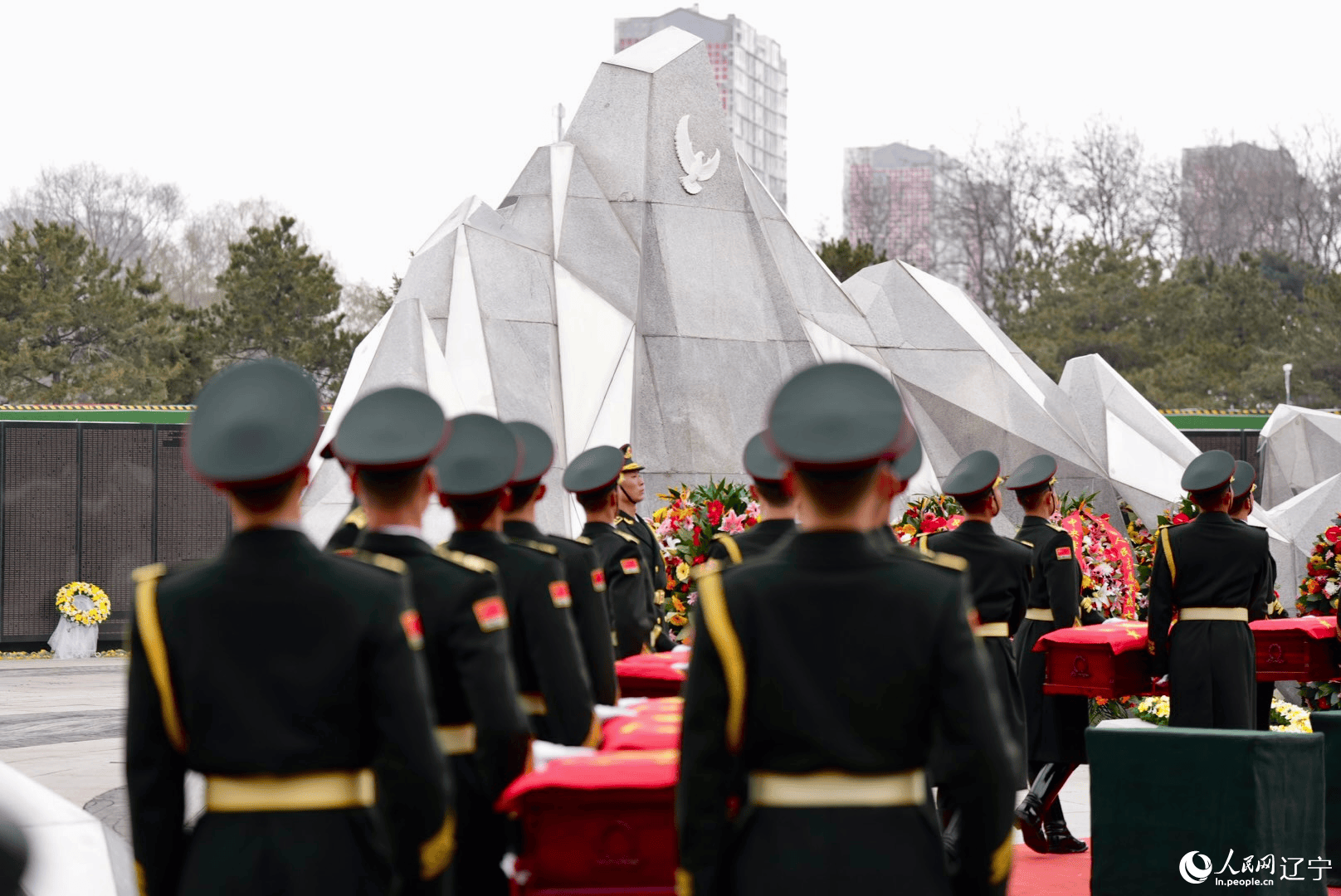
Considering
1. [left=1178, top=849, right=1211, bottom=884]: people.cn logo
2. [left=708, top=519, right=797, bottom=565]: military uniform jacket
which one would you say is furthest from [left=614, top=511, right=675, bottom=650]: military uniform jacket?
[left=1178, top=849, right=1211, bottom=884]: people.cn logo

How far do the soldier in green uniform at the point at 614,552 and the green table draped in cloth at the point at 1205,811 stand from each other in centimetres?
185

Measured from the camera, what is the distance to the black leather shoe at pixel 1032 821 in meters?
7.32

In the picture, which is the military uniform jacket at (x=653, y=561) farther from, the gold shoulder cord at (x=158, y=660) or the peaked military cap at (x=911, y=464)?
the gold shoulder cord at (x=158, y=660)

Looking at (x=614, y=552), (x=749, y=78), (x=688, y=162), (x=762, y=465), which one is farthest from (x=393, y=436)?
(x=749, y=78)

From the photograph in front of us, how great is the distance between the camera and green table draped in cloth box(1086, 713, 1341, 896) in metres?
5.64

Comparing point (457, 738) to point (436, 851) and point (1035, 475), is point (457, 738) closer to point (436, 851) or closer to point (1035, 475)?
point (436, 851)

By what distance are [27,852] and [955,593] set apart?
155cm

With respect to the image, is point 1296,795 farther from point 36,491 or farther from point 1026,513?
point 36,491

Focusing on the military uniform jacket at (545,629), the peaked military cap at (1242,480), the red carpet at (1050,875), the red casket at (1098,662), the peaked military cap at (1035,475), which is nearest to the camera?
the military uniform jacket at (545,629)

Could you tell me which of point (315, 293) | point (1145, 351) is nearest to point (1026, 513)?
point (315, 293)

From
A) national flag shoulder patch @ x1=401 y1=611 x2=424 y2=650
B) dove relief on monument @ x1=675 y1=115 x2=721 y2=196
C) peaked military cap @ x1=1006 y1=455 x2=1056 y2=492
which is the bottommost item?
national flag shoulder patch @ x1=401 y1=611 x2=424 y2=650

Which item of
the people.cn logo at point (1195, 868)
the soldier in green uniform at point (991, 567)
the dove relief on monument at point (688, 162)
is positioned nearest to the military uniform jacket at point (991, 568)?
the soldier in green uniform at point (991, 567)

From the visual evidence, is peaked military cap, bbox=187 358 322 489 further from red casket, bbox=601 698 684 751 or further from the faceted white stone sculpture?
the faceted white stone sculpture

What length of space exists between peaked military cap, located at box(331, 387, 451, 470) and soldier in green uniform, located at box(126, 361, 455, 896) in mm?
428
